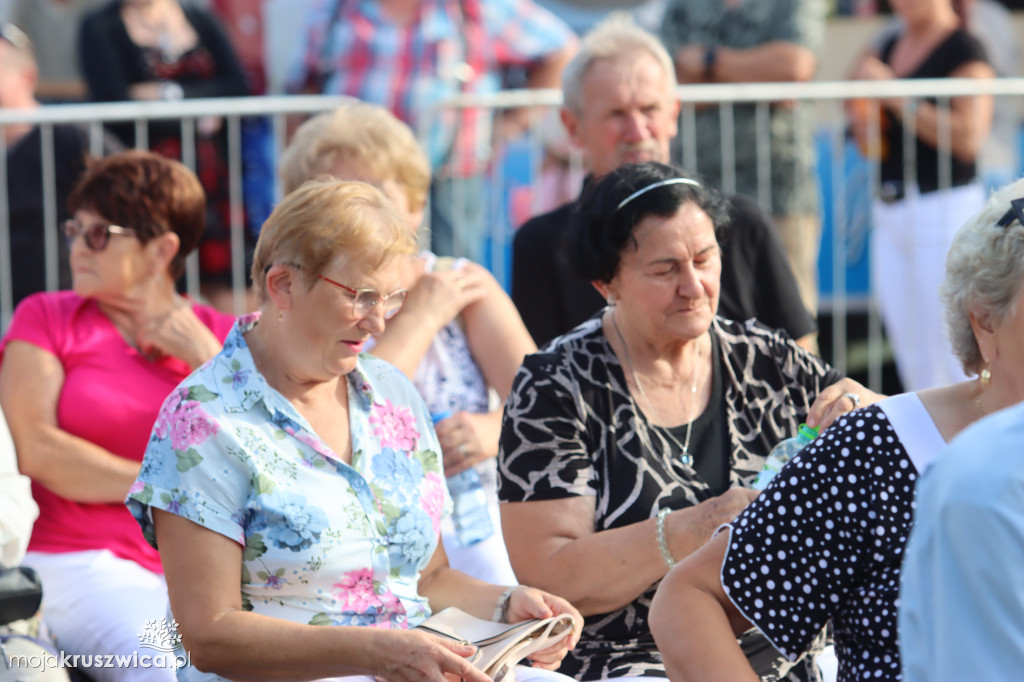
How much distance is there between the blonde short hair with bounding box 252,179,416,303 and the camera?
2355 millimetres

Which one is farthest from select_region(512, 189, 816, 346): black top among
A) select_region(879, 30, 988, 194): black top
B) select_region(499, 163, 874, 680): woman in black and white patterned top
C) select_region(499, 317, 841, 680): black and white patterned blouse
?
select_region(879, 30, 988, 194): black top

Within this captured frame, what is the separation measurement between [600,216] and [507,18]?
3186 millimetres

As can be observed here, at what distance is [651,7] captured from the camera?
7004mm

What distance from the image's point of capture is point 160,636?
2547mm

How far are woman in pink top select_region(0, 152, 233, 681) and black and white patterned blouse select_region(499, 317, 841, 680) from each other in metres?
1.01

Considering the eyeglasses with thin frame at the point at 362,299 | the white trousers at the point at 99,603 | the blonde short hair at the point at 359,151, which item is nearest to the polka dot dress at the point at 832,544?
the eyeglasses with thin frame at the point at 362,299

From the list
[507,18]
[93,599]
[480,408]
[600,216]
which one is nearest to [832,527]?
[600,216]

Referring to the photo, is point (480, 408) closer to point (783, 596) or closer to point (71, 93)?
point (783, 596)

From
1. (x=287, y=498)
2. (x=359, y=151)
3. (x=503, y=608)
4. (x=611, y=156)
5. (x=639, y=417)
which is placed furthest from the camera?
(x=611, y=156)

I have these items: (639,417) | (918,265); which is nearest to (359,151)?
(639,417)

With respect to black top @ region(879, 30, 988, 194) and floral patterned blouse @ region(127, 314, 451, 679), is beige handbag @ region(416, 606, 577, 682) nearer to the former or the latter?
floral patterned blouse @ region(127, 314, 451, 679)

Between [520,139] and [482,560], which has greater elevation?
[520,139]

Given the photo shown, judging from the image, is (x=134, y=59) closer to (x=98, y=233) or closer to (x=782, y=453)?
(x=98, y=233)

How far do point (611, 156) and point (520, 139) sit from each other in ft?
5.34
